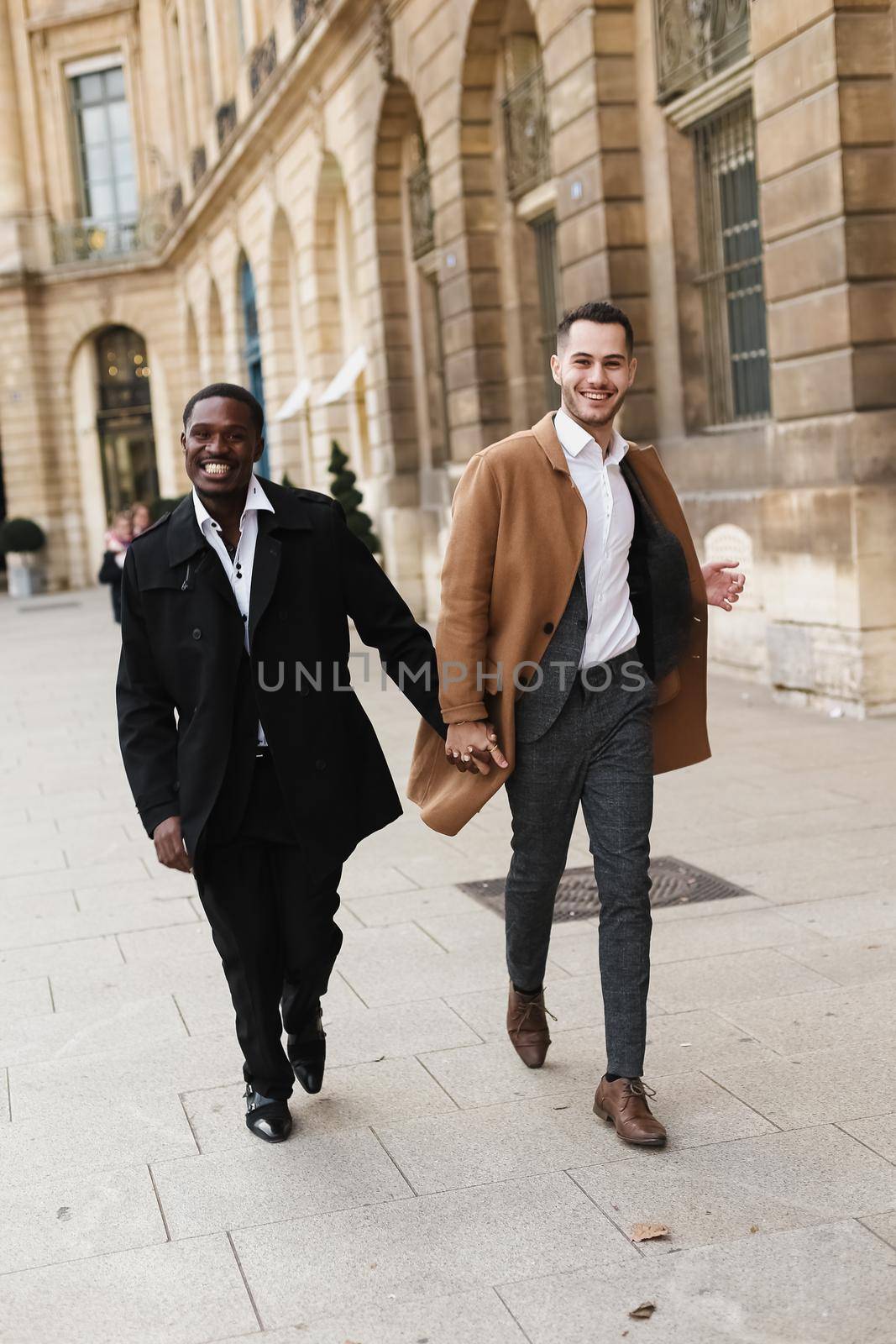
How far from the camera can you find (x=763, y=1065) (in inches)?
166

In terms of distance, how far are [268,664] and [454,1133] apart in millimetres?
1224

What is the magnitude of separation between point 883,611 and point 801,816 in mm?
2927

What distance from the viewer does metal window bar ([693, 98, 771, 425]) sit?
1186 centimetres

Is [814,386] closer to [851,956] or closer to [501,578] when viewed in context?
[851,956]

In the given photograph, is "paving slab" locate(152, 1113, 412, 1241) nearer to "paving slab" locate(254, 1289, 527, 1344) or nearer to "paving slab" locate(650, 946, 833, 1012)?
"paving slab" locate(254, 1289, 527, 1344)

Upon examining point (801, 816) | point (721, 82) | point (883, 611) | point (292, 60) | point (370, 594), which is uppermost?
point (292, 60)

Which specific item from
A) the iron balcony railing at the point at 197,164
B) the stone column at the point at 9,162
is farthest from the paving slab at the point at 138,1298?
the stone column at the point at 9,162

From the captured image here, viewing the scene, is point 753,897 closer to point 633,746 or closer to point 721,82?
point 633,746

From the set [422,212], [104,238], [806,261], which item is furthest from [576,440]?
[104,238]

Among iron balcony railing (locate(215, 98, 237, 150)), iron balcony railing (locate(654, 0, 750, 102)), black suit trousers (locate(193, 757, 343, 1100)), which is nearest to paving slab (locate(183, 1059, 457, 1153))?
black suit trousers (locate(193, 757, 343, 1100))

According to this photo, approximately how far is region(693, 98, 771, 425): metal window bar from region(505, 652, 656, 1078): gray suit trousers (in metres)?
8.48

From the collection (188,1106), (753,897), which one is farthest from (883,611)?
(188,1106)

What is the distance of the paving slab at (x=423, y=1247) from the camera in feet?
10.3

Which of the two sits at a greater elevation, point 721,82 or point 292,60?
point 292,60
